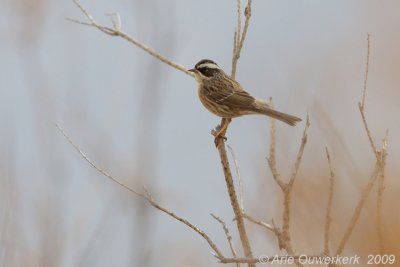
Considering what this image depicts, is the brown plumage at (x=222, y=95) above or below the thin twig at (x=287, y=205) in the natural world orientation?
above

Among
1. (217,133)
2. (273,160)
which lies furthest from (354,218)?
(217,133)

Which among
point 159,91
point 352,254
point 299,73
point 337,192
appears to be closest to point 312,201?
point 337,192

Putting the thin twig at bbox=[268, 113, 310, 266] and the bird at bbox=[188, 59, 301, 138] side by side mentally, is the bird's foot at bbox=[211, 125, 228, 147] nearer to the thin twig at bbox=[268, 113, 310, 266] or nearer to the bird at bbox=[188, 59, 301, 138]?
the bird at bbox=[188, 59, 301, 138]

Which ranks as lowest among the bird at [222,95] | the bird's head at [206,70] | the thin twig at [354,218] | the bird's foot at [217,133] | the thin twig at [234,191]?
the thin twig at [354,218]

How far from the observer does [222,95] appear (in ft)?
17.3

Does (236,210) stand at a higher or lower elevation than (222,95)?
lower

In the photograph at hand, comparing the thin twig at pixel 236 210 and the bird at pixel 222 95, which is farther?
the bird at pixel 222 95

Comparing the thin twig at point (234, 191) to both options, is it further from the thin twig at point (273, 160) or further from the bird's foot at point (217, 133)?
the bird's foot at point (217, 133)

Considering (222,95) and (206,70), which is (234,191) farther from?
(206,70)

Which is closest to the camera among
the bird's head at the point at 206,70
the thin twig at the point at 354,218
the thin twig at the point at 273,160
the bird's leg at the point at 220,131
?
the thin twig at the point at 354,218

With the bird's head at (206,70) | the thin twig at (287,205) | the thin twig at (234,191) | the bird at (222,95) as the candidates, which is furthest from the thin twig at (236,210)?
the bird's head at (206,70)

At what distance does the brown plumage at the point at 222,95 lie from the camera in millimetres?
5039

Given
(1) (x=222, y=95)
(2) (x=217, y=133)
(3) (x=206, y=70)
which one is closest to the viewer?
(2) (x=217, y=133)

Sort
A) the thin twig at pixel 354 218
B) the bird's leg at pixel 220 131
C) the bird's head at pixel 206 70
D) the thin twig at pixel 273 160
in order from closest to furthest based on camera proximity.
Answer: the thin twig at pixel 354 218 → the thin twig at pixel 273 160 → the bird's leg at pixel 220 131 → the bird's head at pixel 206 70
